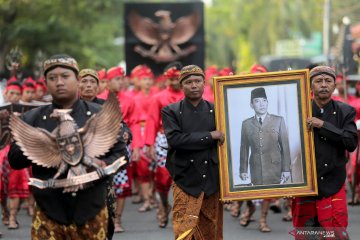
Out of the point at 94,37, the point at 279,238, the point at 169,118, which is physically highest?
the point at 94,37

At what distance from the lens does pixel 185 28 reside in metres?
25.1

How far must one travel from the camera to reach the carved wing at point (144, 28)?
24922mm

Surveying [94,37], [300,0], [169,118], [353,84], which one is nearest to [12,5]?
[94,37]

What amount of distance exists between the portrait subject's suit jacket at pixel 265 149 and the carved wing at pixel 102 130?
2167 mm

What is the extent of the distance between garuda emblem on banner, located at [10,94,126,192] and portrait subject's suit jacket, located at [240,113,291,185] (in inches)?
86.3

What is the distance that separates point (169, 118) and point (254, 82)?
2.85ft

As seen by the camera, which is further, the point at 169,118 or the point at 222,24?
the point at 222,24

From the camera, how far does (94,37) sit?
38594mm

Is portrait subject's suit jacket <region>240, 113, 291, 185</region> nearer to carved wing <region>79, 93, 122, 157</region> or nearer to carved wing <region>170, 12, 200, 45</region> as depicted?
carved wing <region>79, 93, 122, 157</region>

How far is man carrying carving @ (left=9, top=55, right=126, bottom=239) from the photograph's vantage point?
21.8 ft

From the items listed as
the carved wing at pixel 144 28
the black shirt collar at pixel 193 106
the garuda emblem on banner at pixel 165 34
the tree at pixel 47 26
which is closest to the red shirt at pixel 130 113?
the black shirt collar at pixel 193 106

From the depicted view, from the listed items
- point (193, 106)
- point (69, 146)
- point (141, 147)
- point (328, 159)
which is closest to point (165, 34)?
point (141, 147)

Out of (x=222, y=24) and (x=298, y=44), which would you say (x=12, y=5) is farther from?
(x=222, y=24)

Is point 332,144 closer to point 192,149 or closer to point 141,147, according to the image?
point 192,149
